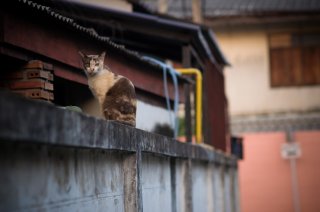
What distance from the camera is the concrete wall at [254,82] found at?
20406 millimetres

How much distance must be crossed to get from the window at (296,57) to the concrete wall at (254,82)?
0.76 feet

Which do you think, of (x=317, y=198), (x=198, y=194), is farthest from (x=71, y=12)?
(x=317, y=198)

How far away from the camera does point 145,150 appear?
Result: 17.1 feet

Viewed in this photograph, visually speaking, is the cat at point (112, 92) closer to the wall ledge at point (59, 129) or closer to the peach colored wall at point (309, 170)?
the wall ledge at point (59, 129)

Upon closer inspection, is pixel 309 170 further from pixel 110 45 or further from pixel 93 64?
pixel 93 64

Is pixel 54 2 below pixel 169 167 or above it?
above

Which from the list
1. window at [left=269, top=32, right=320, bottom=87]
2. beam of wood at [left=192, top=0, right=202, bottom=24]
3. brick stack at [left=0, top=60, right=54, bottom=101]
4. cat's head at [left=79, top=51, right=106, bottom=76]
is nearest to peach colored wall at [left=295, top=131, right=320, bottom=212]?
window at [left=269, top=32, right=320, bottom=87]

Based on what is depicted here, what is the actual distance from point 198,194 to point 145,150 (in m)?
3.17

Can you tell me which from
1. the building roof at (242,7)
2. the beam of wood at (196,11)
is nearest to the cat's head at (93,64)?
the beam of wood at (196,11)

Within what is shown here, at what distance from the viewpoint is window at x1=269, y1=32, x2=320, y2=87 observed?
20.4m

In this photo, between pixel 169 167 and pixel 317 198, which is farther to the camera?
pixel 317 198

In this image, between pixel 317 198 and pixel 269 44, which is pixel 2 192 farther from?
pixel 269 44

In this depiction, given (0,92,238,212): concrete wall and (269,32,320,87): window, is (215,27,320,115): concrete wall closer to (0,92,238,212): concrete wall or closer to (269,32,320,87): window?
(269,32,320,87): window

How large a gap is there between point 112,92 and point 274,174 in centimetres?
1415
